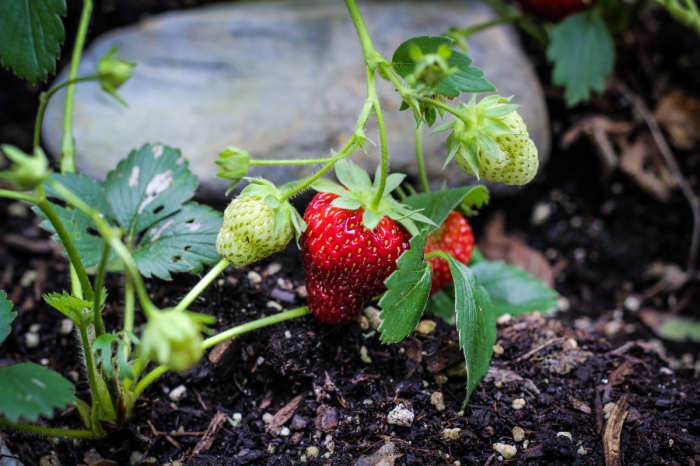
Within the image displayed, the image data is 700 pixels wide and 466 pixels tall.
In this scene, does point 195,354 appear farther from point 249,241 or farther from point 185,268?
point 185,268

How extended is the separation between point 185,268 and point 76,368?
1.26 feet

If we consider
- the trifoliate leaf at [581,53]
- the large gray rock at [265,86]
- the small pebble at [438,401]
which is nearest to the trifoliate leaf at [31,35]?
the large gray rock at [265,86]

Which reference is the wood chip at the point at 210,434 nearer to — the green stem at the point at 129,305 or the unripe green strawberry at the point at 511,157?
the green stem at the point at 129,305

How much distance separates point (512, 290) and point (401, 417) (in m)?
0.47

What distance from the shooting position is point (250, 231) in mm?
970

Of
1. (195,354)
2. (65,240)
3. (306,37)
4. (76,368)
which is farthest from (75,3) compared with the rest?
(195,354)

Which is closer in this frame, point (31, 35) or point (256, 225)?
point (256, 225)

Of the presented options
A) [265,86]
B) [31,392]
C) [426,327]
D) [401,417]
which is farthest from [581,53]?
[31,392]

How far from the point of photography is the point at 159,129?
5.48ft

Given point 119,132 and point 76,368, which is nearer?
point 76,368

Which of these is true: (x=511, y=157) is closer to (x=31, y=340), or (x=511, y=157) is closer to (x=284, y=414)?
(x=284, y=414)

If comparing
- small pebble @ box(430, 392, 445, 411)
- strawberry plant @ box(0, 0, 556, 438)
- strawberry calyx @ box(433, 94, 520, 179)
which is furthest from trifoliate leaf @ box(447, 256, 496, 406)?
strawberry calyx @ box(433, 94, 520, 179)

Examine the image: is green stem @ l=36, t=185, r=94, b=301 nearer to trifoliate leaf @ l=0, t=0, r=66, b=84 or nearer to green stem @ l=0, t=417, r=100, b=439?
green stem @ l=0, t=417, r=100, b=439

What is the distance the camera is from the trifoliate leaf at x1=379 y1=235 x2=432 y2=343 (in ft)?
3.22
